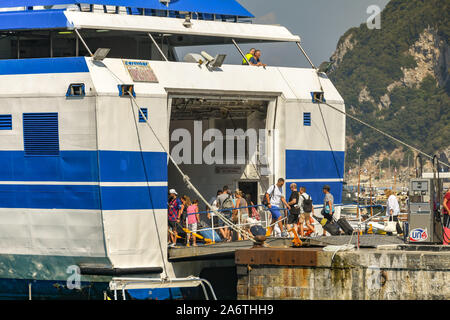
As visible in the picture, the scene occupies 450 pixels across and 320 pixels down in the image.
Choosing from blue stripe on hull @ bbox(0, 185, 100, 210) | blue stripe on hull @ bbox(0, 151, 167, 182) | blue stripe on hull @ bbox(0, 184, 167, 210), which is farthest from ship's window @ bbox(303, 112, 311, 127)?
blue stripe on hull @ bbox(0, 185, 100, 210)

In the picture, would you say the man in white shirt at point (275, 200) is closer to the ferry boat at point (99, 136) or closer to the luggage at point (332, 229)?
the ferry boat at point (99, 136)

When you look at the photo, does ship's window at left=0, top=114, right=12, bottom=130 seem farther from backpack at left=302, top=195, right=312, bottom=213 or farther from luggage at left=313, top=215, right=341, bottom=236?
luggage at left=313, top=215, right=341, bottom=236

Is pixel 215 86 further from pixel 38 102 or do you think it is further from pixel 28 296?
pixel 28 296

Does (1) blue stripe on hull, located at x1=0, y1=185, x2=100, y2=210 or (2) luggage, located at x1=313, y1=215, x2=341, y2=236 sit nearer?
(1) blue stripe on hull, located at x1=0, y1=185, x2=100, y2=210

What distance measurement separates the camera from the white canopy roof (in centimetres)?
2128

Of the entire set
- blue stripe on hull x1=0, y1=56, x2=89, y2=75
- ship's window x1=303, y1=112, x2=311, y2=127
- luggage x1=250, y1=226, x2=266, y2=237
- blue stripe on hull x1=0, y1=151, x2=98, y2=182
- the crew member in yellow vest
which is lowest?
luggage x1=250, y1=226, x2=266, y2=237

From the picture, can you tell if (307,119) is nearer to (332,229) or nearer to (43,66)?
(332,229)

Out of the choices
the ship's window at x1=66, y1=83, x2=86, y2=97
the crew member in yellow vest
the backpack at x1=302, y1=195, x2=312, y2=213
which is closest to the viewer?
the ship's window at x1=66, y1=83, x2=86, y2=97

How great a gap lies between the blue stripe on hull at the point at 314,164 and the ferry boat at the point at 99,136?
0.04m

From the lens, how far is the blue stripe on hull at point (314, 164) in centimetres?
2300

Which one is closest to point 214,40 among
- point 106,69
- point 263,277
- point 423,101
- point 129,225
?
point 106,69

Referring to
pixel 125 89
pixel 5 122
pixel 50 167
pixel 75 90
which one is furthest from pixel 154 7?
pixel 50 167

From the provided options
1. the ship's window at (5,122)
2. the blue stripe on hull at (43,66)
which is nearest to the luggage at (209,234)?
the blue stripe on hull at (43,66)

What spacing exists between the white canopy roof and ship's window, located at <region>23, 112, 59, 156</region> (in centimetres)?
221
